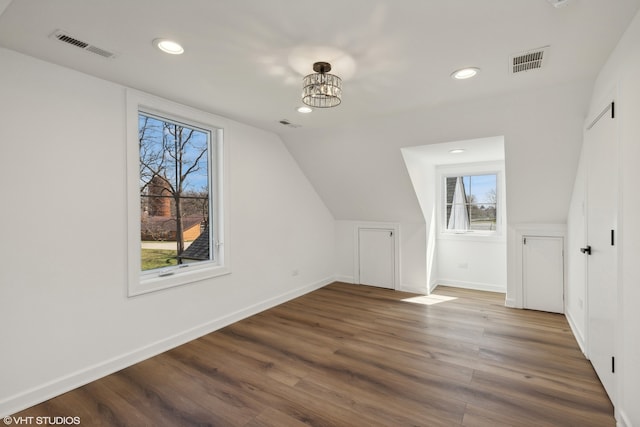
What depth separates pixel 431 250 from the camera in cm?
510

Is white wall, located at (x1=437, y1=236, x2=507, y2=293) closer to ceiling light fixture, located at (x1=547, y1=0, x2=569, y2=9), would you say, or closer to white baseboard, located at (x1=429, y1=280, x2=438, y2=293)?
white baseboard, located at (x1=429, y1=280, x2=438, y2=293)

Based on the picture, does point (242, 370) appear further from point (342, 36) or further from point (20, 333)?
point (342, 36)

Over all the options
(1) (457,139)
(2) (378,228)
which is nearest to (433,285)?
(2) (378,228)

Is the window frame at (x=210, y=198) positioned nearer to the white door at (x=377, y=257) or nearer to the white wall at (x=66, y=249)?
the white wall at (x=66, y=249)

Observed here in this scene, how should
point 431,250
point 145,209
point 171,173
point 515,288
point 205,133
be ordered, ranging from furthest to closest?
point 431,250, point 515,288, point 205,133, point 171,173, point 145,209

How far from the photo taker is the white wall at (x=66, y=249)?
216cm

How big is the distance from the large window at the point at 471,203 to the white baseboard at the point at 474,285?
87 centimetres

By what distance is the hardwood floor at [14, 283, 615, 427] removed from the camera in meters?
2.09

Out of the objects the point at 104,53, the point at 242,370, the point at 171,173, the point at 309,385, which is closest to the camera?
the point at 104,53

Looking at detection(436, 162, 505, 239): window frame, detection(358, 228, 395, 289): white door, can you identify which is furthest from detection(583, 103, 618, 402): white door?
detection(358, 228, 395, 289): white door

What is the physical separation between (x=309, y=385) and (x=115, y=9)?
275 cm

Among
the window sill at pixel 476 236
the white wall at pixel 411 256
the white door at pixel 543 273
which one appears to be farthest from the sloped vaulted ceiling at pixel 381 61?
the white wall at pixel 411 256

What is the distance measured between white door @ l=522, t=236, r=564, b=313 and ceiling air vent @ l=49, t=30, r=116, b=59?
4807 mm

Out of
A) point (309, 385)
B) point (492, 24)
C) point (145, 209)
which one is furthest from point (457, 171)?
point (145, 209)
